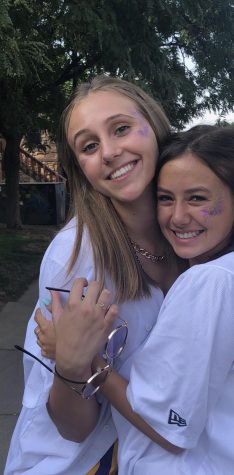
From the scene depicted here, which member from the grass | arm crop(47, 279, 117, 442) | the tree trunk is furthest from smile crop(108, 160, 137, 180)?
the tree trunk

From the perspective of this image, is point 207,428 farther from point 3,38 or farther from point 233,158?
point 3,38

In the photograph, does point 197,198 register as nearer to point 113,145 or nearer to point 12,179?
point 113,145

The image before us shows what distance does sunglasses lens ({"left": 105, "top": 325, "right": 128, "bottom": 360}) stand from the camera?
144 cm

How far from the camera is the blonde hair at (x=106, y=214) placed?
152 cm

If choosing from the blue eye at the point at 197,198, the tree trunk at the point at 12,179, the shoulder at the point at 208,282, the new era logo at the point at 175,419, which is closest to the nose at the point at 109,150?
the blue eye at the point at 197,198

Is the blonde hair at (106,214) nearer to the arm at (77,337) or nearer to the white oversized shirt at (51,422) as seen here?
the white oversized shirt at (51,422)

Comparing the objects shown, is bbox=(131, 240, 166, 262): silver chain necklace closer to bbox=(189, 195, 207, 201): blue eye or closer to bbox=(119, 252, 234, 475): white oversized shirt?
bbox=(189, 195, 207, 201): blue eye

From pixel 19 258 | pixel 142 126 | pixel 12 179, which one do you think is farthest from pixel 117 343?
pixel 12 179

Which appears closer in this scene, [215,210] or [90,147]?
[215,210]

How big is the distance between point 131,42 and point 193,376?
6102mm

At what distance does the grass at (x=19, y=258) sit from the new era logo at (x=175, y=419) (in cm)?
516

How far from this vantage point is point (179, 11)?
6.81 metres

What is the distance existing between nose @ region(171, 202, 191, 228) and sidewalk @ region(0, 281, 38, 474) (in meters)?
2.24

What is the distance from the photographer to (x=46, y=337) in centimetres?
142
